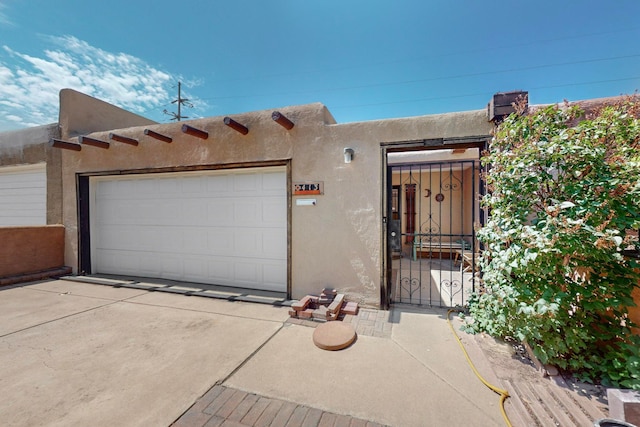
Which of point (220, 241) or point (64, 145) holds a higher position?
point (64, 145)

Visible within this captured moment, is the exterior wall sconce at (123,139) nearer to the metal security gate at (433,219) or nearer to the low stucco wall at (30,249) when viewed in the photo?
the low stucco wall at (30,249)

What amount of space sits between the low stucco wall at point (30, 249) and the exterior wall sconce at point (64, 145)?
1.99 metres

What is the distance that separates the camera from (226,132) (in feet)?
14.8

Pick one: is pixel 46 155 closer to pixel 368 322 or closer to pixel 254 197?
pixel 254 197

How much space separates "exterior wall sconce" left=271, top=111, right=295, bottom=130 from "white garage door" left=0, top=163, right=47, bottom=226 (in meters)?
6.83

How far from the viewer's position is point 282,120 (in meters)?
3.81

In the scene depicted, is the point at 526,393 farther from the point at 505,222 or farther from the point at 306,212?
the point at 306,212

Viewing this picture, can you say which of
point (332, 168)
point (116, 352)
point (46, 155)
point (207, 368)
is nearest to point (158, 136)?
point (332, 168)

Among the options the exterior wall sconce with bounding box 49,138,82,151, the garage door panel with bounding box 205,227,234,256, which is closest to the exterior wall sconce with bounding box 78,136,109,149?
the exterior wall sconce with bounding box 49,138,82,151

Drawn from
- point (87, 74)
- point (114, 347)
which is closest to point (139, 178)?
point (87, 74)

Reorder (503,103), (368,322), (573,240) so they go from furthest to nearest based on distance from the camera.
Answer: (368,322)
(503,103)
(573,240)

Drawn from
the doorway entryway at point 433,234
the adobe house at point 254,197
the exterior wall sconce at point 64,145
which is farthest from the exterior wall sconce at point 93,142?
the doorway entryway at point 433,234

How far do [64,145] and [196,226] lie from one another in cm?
359

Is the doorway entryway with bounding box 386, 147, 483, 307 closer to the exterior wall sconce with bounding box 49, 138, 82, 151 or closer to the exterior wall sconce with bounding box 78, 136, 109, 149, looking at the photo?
the exterior wall sconce with bounding box 78, 136, 109, 149
